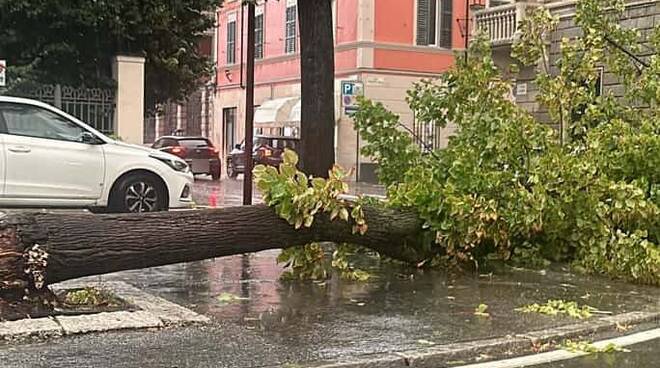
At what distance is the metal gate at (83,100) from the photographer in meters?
17.9

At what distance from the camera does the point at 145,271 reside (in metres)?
9.70

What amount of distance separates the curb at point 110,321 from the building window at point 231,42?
3633cm

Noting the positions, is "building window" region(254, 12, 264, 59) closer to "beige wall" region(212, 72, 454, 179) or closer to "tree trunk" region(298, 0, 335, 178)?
"beige wall" region(212, 72, 454, 179)

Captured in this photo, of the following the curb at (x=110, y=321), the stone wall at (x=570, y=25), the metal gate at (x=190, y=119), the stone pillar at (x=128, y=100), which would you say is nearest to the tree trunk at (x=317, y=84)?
the curb at (x=110, y=321)

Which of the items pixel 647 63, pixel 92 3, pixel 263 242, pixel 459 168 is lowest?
pixel 263 242

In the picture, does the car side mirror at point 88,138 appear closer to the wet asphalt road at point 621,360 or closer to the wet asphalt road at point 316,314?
the wet asphalt road at point 316,314

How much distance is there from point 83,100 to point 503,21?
11.7 m

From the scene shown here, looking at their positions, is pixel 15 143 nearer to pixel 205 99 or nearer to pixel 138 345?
pixel 138 345

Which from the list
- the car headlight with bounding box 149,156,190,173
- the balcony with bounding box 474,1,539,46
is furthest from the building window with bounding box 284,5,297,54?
Answer: the car headlight with bounding box 149,156,190,173

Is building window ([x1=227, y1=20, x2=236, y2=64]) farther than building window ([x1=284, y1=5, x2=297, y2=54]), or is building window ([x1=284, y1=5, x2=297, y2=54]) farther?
building window ([x1=227, y1=20, x2=236, y2=64])

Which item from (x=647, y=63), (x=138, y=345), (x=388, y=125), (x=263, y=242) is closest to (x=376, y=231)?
(x=263, y=242)

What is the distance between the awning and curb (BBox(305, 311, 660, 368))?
88.7 ft

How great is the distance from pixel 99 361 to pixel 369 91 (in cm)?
2712

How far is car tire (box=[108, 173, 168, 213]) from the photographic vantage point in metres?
12.9
